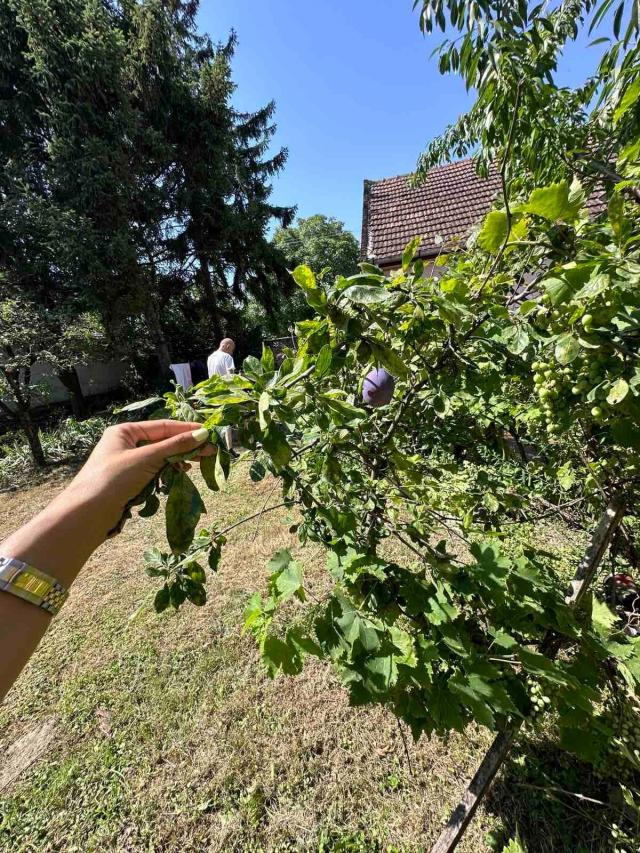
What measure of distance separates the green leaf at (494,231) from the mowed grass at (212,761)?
0.99 m

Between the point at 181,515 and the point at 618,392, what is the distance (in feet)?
2.94

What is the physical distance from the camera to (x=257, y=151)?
14547mm

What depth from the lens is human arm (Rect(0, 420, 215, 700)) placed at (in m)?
0.83

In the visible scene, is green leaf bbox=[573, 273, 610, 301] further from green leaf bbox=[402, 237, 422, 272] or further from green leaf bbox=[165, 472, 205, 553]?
green leaf bbox=[165, 472, 205, 553]

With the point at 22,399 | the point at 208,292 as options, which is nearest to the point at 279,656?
the point at 22,399

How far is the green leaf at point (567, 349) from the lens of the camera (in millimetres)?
703

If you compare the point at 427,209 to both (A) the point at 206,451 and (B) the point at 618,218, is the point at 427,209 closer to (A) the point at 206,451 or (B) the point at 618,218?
(B) the point at 618,218

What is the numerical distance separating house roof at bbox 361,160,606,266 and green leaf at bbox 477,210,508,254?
6603 millimetres

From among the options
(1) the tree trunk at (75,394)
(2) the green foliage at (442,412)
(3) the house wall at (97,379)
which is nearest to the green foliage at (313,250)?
(3) the house wall at (97,379)

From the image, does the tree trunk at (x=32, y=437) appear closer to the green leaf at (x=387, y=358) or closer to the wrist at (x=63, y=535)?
the wrist at (x=63, y=535)

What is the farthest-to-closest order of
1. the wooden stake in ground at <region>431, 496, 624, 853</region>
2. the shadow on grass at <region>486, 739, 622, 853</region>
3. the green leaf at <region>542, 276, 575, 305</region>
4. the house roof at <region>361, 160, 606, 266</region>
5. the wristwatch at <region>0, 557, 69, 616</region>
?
the house roof at <region>361, 160, 606, 266</region> < the shadow on grass at <region>486, 739, 622, 853</region> < the wooden stake in ground at <region>431, 496, 624, 853</region> < the wristwatch at <region>0, 557, 69, 616</region> < the green leaf at <region>542, 276, 575, 305</region>

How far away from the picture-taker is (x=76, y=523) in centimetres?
88

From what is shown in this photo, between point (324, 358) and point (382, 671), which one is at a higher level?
point (324, 358)

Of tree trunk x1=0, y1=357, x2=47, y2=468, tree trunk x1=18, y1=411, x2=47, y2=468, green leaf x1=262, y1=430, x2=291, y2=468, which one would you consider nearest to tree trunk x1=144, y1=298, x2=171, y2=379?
tree trunk x1=0, y1=357, x2=47, y2=468
